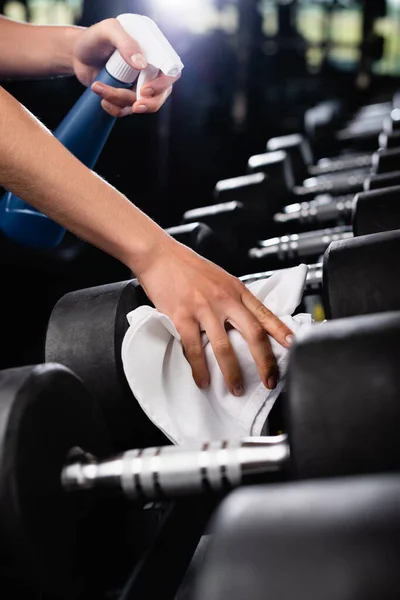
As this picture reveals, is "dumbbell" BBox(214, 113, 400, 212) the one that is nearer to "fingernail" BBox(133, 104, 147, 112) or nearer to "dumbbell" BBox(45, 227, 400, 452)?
"fingernail" BBox(133, 104, 147, 112)

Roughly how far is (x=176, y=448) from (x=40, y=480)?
0.09m

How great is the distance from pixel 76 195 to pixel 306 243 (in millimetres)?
481

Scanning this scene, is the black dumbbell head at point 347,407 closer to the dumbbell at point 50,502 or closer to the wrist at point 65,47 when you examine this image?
the dumbbell at point 50,502

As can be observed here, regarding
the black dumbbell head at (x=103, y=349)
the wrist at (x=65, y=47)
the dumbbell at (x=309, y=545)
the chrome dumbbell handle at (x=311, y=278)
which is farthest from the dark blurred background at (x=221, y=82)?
the dumbbell at (x=309, y=545)

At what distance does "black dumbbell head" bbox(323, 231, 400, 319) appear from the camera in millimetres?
576

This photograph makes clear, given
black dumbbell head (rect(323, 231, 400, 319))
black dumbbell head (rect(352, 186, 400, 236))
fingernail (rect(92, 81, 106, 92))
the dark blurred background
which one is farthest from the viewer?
the dark blurred background

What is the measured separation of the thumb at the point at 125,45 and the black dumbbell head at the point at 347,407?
0.56 metres

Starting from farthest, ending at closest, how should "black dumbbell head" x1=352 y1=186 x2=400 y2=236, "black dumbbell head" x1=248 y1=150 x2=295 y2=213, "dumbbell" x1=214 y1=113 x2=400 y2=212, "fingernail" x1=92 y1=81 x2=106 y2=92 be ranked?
"black dumbbell head" x1=248 y1=150 x2=295 y2=213
"dumbbell" x1=214 y1=113 x2=400 y2=212
"fingernail" x1=92 y1=81 x2=106 y2=92
"black dumbbell head" x1=352 y1=186 x2=400 y2=236

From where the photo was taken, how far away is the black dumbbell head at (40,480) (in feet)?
1.45

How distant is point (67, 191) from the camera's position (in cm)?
63

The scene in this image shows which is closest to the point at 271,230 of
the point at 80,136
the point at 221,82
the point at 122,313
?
the point at 80,136

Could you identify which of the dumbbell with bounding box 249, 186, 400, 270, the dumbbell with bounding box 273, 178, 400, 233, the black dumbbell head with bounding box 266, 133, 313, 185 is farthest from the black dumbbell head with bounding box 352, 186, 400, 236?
the black dumbbell head with bounding box 266, 133, 313, 185

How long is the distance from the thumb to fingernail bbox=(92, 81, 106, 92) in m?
0.04

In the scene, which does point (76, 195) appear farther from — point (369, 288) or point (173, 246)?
point (369, 288)
